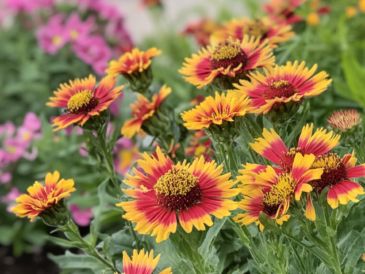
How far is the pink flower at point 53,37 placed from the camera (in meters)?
2.94

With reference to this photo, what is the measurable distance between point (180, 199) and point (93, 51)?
Answer: 185 centimetres

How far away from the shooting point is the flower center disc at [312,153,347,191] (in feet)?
3.69

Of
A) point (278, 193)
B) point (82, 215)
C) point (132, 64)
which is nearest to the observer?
point (278, 193)

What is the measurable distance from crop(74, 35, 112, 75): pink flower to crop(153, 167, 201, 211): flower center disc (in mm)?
1739

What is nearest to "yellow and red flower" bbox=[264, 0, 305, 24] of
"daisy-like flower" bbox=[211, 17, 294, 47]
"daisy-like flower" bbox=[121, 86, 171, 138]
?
"daisy-like flower" bbox=[211, 17, 294, 47]

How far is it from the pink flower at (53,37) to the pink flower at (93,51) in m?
0.06

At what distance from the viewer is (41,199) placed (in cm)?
131

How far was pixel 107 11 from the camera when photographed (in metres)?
3.15

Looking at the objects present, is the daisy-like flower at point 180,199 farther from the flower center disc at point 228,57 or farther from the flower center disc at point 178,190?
the flower center disc at point 228,57

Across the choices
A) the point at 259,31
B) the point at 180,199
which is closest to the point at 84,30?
the point at 259,31

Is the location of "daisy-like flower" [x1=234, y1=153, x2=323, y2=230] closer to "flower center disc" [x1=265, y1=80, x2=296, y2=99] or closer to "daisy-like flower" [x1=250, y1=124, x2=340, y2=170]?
"daisy-like flower" [x1=250, y1=124, x2=340, y2=170]

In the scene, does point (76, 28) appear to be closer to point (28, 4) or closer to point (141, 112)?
point (28, 4)

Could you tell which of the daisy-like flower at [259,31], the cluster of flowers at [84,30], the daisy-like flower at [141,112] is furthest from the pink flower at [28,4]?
the daisy-like flower at [141,112]

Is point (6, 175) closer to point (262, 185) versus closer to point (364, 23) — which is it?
point (364, 23)
